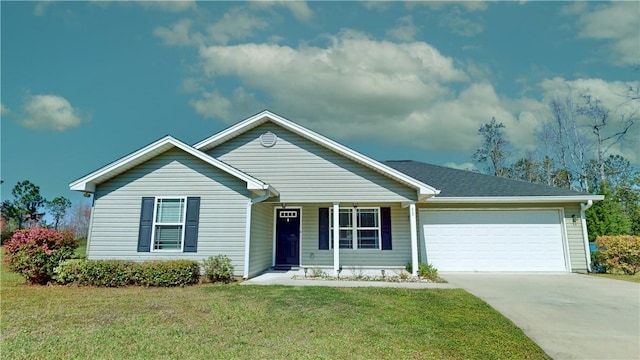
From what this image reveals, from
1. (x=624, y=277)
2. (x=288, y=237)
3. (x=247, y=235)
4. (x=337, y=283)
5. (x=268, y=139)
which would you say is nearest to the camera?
(x=337, y=283)

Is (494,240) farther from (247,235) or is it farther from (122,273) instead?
(122,273)

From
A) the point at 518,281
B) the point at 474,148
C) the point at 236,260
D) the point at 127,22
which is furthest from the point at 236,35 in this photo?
the point at 474,148

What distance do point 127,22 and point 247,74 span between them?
5.20m

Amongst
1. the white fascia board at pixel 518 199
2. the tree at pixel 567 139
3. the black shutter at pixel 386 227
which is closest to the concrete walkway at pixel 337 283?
the black shutter at pixel 386 227

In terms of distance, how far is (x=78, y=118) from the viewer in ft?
96.2

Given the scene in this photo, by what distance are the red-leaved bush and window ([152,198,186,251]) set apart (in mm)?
2371

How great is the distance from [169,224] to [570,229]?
45.9 ft

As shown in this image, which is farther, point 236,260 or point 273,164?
point 273,164

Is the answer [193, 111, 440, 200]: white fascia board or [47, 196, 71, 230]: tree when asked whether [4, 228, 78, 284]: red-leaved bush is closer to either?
[193, 111, 440, 200]: white fascia board

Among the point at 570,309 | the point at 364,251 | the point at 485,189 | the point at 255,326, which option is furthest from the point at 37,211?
the point at 570,309

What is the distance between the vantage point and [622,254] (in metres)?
11.9

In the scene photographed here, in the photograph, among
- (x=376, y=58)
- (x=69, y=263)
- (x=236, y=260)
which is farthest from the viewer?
(x=376, y=58)

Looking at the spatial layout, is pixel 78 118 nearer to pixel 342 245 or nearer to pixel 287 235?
pixel 287 235

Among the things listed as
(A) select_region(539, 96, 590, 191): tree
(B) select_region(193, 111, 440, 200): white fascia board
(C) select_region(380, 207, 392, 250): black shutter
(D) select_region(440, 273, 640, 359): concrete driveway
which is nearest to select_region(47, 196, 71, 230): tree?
(B) select_region(193, 111, 440, 200): white fascia board
